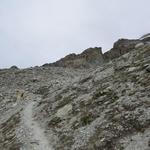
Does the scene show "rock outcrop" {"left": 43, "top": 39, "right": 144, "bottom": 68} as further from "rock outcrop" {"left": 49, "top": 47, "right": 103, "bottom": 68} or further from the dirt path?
the dirt path

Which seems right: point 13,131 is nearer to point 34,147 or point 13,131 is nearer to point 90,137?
point 34,147

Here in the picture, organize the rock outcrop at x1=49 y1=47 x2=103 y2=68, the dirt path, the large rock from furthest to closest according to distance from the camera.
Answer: the rock outcrop at x1=49 y1=47 x2=103 y2=68, the large rock, the dirt path

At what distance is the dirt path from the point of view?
128 ft

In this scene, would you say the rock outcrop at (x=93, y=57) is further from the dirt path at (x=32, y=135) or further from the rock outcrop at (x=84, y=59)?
the dirt path at (x=32, y=135)

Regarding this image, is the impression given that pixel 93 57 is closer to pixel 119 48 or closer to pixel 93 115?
pixel 119 48

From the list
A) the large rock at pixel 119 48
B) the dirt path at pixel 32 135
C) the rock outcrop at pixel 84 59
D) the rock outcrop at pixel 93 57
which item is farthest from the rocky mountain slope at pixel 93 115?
the large rock at pixel 119 48

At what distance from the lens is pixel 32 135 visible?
43.3m

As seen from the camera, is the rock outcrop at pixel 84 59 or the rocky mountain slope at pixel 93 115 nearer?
the rocky mountain slope at pixel 93 115

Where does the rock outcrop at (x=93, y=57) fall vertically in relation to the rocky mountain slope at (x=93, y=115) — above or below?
above

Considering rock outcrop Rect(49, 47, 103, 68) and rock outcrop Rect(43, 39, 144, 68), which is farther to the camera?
rock outcrop Rect(49, 47, 103, 68)

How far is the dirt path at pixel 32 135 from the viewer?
39.1 meters

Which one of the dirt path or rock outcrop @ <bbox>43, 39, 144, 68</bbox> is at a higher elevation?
rock outcrop @ <bbox>43, 39, 144, 68</bbox>

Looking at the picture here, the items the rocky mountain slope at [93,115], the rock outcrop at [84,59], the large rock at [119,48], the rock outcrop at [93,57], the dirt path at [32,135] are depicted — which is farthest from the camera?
the rock outcrop at [84,59]

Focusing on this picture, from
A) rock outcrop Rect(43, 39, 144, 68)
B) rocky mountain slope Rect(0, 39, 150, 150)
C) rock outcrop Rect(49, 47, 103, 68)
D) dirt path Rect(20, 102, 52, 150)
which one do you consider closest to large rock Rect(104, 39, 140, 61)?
rock outcrop Rect(43, 39, 144, 68)
